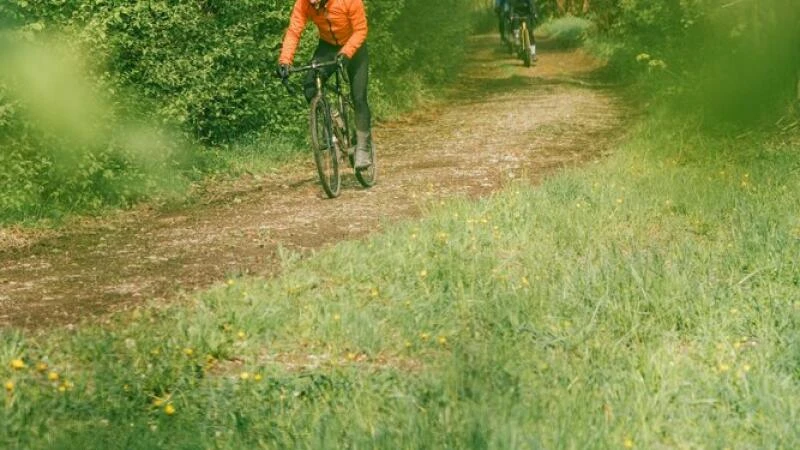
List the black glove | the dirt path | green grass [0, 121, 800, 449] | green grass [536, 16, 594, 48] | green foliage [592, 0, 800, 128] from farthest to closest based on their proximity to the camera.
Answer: green grass [536, 16, 594, 48], green foliage [592, 0, 800, 128], the black glove, the dirt path, green grass [0, 121, 800, 449]

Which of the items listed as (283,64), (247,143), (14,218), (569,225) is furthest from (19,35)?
(569,225)

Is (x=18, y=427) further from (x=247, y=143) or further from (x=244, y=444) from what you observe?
(x=247, y=143)

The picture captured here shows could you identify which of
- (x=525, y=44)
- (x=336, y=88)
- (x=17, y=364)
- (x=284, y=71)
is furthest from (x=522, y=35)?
(x=17, y=364)

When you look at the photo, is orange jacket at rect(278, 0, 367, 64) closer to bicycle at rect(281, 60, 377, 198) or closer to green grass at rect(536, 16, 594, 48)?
bicycle at rect(281, 60, 377, 198)

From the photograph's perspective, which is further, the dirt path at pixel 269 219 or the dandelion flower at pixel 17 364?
the dirt path at pixel 269 219

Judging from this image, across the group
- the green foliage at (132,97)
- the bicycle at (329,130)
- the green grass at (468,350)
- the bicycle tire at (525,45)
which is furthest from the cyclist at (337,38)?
the bicycle tire at (525,45)

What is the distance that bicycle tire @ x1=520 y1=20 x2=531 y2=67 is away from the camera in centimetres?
2594

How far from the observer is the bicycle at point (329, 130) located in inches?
383

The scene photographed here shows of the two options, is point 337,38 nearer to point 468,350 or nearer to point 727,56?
point 727,56

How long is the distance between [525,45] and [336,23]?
1730 centimetres

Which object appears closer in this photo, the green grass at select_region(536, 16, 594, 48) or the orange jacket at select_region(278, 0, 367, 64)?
the orange jacket at select_region(278, 0, 367, 64)

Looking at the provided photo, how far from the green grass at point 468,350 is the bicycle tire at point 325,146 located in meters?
2.51

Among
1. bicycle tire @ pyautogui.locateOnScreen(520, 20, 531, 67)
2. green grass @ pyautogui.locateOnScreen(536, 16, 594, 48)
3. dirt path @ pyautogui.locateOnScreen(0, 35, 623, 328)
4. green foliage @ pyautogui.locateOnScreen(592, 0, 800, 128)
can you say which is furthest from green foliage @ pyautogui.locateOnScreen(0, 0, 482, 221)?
green grass @ pyautogui.locateOnScreen(536, 16, 594, 48)

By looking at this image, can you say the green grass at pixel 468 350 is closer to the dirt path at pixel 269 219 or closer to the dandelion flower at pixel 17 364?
the dandelion flower at pixel 17 364
